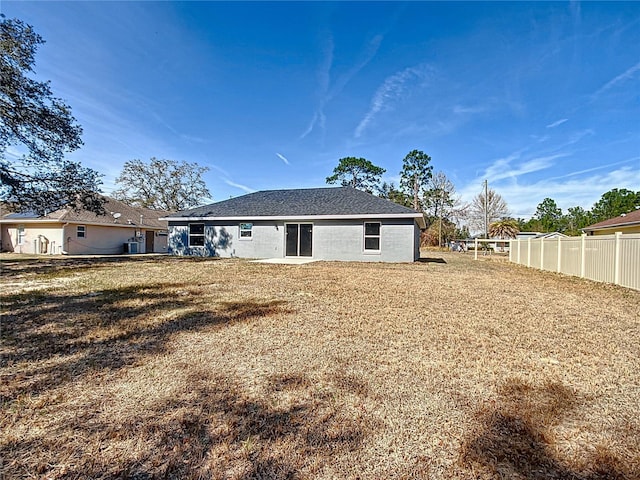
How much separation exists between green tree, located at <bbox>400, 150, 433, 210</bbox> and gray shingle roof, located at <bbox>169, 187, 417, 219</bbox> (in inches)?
876

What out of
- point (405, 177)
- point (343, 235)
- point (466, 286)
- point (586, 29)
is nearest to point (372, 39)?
point (586, 29)

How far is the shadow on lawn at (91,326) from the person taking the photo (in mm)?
2803

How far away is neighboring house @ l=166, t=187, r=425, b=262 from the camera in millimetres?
13906

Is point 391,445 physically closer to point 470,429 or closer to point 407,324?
point 470,429

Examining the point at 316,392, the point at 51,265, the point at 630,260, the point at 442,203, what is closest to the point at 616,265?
the point at 630,260

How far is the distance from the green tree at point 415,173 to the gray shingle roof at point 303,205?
73.0ft

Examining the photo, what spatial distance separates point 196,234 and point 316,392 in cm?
1631

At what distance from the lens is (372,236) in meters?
14.3

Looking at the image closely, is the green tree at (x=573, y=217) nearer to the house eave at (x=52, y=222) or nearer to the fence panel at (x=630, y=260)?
the fence panel at (x=630, y=260)

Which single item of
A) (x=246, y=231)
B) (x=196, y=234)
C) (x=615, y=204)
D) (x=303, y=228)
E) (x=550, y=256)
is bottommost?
(x=550, y=256)

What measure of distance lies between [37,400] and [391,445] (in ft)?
8.66

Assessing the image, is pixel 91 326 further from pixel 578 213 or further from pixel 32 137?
pixel 578 213

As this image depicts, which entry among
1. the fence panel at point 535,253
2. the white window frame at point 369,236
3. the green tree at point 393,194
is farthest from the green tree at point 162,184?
the fence panel at point 535,253

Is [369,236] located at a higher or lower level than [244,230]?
lower
